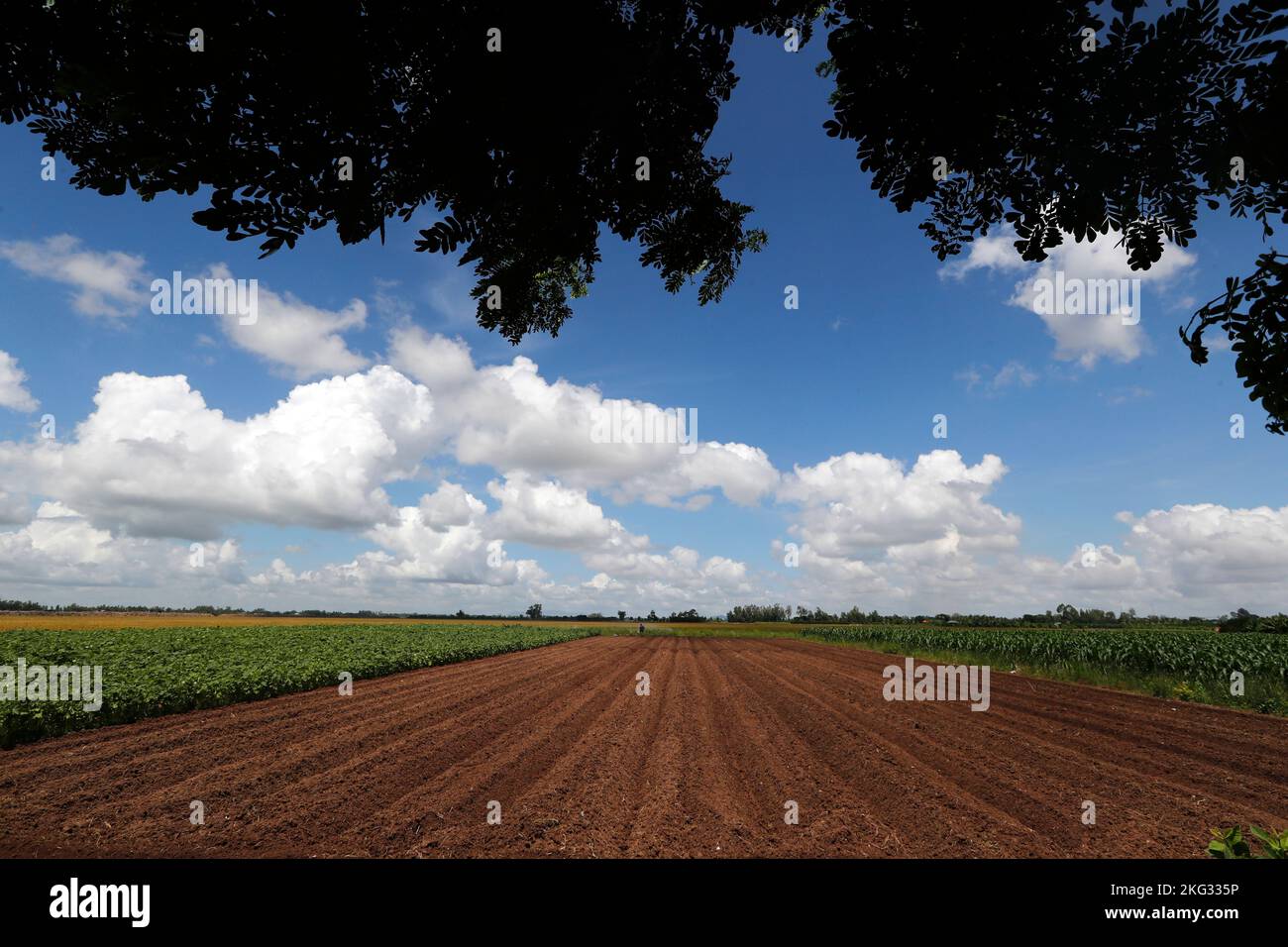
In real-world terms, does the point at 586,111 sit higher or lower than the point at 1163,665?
higher

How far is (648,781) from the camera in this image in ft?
29.0

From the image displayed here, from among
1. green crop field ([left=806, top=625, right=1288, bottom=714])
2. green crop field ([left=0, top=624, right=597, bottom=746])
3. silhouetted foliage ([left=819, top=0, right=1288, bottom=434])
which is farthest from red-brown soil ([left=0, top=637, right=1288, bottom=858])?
silhouetted foliage ([left=819, top=0, right=1288, bottom=434])

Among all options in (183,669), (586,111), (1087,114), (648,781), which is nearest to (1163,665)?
(648,781)

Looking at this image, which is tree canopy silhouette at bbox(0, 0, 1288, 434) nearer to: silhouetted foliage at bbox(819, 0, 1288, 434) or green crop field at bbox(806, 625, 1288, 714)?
silhouetted foliage at bbox(819, 0, 1288, 434)

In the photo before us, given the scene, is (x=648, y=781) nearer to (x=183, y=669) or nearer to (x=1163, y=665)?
(x=183, y=669)

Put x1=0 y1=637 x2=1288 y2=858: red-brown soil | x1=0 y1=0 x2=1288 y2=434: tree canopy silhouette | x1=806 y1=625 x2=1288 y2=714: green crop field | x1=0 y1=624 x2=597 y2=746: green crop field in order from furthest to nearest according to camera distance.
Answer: x1=806 y1=625 x2=1288 y2=714: green crop field → x1=0 y1=624 x2=597 y2=746: green crop field → x1=0 y1=637 x2=1288 y2=858: red-brown soil → x1=0 y1=0 x2=1288 y2=434: tree canopy silhouette

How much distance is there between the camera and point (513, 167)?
246 centimetres

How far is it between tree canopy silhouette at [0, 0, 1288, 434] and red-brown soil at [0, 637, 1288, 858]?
6.40 metres

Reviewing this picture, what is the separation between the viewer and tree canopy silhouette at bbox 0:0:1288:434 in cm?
197

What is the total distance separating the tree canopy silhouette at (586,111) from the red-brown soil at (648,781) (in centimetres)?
640

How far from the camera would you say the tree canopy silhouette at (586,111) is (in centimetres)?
197

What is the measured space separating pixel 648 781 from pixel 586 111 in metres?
9.02
